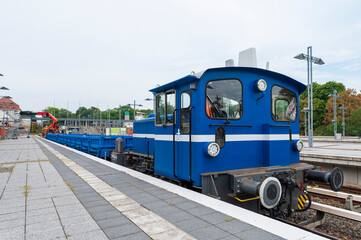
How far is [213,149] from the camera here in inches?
176

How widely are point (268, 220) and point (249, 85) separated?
2.74 meters

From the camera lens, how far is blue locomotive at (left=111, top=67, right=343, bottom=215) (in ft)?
14.8

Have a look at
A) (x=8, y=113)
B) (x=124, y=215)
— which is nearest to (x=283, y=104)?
(x=124, y=215)

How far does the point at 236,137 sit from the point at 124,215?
2.57m

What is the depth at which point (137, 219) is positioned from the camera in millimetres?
3357

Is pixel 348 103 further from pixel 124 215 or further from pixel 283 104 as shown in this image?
pixel 124 215

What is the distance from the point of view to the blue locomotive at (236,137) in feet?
14.8

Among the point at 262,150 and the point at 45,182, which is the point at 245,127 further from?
the point at 45,182

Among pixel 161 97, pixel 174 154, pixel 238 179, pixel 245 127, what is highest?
pixel 161 97

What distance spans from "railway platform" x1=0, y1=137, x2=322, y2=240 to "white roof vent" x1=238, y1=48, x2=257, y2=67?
3.18 meters

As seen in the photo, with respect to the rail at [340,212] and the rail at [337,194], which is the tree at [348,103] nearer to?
the rail at [337,194]

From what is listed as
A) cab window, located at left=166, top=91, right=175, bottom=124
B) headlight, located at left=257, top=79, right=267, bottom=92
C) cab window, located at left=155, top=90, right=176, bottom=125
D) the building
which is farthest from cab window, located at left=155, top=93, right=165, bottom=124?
the building

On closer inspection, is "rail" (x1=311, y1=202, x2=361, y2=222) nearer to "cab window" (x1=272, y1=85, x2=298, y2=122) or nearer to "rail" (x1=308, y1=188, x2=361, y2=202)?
"rail" (x1=308, y1=188, x2=361, y2=202)

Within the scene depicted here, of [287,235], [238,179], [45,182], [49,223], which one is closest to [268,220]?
[287,235]
